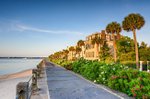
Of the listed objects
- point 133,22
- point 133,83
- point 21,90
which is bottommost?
point 133,83

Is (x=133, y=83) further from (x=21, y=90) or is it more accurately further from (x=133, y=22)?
(x=133, y=22)

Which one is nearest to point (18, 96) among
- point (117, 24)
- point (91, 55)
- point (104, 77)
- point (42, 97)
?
point (42, 97)

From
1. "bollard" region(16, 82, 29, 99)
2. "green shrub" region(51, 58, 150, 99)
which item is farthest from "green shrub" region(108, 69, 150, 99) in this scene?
"bollard" region(16, 82, 29, 99)

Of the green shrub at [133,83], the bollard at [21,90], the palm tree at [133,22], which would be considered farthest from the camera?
the palm tree at [133,22]

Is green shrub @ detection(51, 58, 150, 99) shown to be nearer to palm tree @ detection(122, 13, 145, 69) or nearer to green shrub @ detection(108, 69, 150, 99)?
green shrub @ detection(108, 69, 150, 99)

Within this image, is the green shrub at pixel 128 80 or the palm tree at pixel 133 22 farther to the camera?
the palm tree at pixel 133 22

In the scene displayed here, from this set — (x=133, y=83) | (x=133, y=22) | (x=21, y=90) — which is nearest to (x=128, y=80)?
(x=133, y=83)

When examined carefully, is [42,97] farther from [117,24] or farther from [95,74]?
[117,24]

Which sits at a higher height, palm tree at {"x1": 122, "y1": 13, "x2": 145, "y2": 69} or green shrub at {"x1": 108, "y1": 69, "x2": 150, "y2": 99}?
palm tree at {"x1": 122, "y1": 13, "x2": 145, "y2": 69}

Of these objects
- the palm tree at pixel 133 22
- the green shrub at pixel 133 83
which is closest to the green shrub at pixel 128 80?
the green shrub at pixel 133 83

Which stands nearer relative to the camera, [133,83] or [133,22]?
[133,83]

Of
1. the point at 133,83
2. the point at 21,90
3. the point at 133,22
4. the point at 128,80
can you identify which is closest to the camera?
the point at 21,90

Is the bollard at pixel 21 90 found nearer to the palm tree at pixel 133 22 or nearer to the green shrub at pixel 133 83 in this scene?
the green shrub at pixel 133 83

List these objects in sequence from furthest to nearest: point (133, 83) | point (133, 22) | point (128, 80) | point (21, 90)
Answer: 1. point (133, 22)
2. point (128, 80)
3. point (133, 83)
4. point (21, 90)
